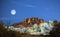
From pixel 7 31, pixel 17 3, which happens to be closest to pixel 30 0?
pixel 17 3

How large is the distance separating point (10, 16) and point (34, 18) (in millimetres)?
848

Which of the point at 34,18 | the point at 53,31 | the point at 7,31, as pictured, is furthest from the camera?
the point at 34,18

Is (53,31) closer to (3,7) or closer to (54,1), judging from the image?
(54,1)

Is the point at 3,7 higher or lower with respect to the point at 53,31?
higher

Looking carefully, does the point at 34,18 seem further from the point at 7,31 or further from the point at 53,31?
the point at 7,31

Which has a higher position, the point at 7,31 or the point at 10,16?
the point at 10,16

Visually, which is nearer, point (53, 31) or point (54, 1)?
point (53, 31)

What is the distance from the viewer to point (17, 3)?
8.21 meters

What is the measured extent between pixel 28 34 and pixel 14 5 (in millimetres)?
1155

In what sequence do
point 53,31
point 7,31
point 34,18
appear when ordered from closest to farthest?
point 7,31
point 53,31
point 34,18

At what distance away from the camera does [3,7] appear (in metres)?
8.26

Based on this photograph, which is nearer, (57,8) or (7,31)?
(7,31)

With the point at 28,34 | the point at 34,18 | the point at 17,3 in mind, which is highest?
the point at 17,3

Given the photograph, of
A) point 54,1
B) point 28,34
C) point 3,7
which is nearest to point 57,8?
point 54,1
